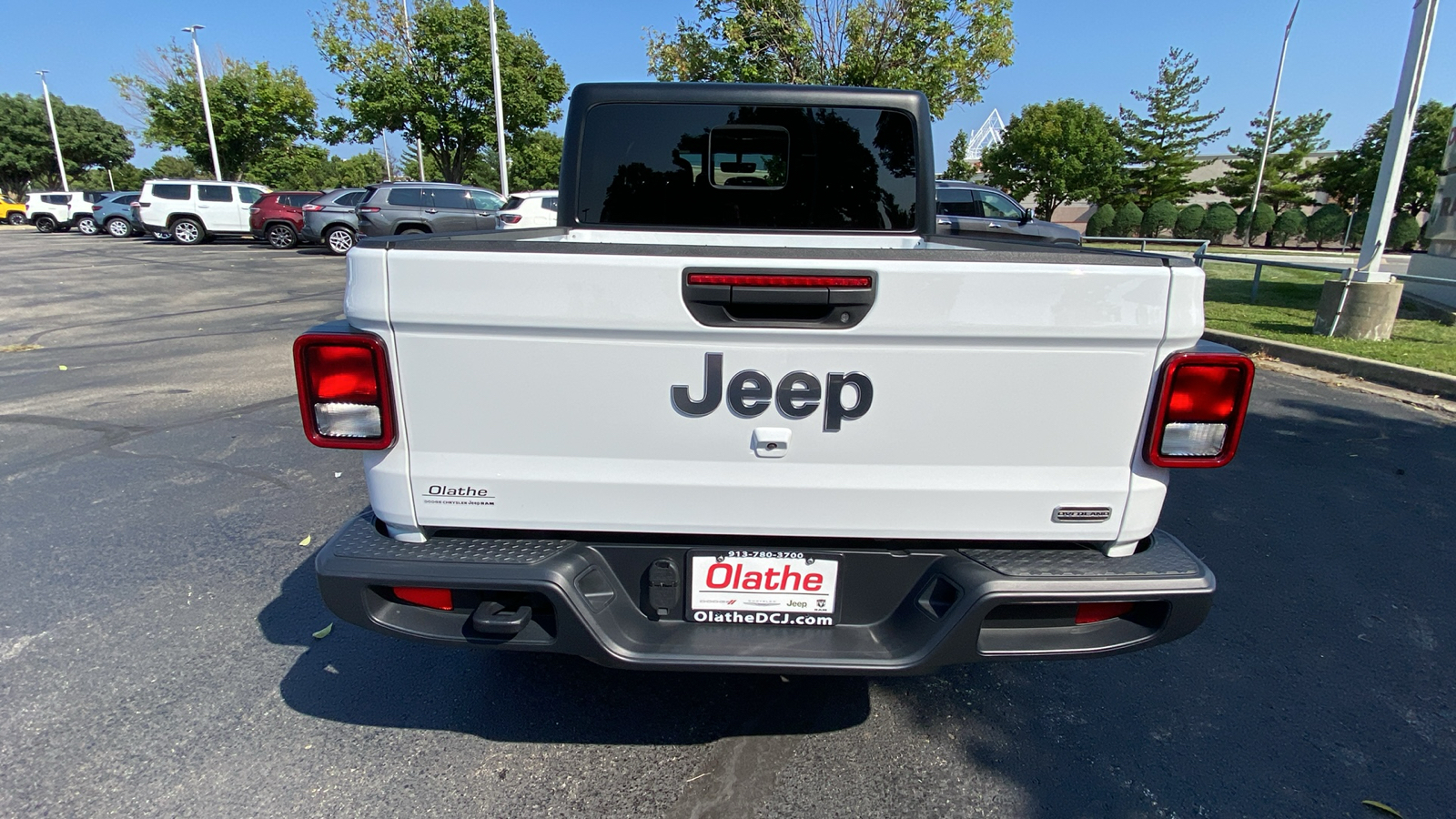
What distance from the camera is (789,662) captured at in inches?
75.4

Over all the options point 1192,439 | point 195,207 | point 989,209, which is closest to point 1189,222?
point 989,209

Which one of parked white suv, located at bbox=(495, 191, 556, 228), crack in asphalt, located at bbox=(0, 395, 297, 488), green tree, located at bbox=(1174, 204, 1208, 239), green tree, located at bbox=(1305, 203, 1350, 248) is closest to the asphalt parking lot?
crack in asphalt, located at bbox=(0, 395, 297, 488)

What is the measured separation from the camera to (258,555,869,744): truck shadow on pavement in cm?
248

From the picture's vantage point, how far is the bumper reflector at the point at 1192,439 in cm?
191

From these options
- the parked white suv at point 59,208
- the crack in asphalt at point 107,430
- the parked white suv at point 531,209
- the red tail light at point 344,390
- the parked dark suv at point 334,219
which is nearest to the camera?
the red tail light at point 344,390

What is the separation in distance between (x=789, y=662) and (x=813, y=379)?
0.73m

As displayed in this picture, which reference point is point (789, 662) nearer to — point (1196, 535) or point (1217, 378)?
point (1217, 378)

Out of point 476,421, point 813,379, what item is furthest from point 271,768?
point 813,379

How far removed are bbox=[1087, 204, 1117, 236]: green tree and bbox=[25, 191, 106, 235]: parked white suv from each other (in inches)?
1879

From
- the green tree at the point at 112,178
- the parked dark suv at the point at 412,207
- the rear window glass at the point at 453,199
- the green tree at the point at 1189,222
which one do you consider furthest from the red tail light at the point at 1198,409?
the green tree at the point at 112,178

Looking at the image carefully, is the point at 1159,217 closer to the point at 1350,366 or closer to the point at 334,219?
the point at 1350,366

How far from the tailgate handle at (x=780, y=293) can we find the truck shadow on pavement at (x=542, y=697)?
1.45 m

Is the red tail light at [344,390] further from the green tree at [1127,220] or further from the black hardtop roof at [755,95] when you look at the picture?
the green tree at [1127,220]

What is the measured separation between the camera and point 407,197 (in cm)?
1733
